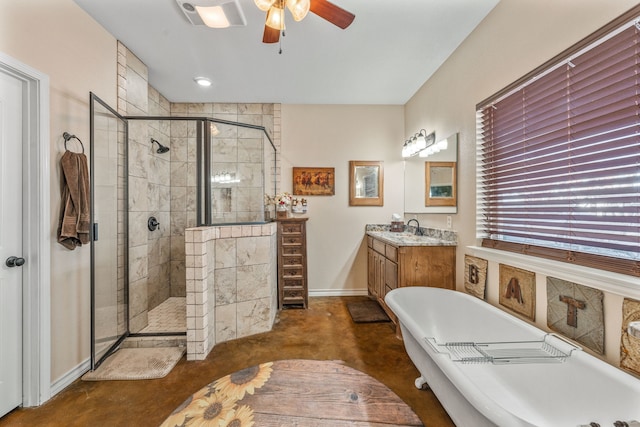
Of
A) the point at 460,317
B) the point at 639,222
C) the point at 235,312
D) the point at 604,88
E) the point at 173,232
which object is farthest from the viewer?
the point at 173,232

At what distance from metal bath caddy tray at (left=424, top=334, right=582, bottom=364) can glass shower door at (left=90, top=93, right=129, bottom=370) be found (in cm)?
246

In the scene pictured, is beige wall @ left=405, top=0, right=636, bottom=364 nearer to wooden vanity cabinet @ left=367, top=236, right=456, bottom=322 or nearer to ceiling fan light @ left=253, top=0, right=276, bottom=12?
wooden vanity cabinet @ left=367, top=236, right=456, bottom=322

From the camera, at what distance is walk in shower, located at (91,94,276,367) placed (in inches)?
84.4

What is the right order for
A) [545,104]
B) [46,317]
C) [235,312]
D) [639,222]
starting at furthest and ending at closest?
[235,312] < [46,317] < [545,104] < [639,222]

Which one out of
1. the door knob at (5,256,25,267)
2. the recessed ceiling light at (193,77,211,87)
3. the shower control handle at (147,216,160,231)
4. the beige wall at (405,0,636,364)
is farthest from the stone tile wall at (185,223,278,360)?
the beige wall at (405,0,636,364)

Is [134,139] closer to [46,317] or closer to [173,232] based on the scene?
[173,232]

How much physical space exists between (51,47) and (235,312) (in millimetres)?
2453

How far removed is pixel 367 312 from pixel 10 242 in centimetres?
308

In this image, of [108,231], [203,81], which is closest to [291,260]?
[108,231]

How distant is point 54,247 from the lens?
5.78ft

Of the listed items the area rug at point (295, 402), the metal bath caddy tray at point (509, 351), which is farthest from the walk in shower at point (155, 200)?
the metal bath caddy tray at point (509, 351)

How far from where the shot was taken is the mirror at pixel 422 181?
2494 millimetres

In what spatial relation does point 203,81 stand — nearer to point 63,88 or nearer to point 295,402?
point 63,88

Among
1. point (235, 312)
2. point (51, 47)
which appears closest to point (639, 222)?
point (235, 312)
